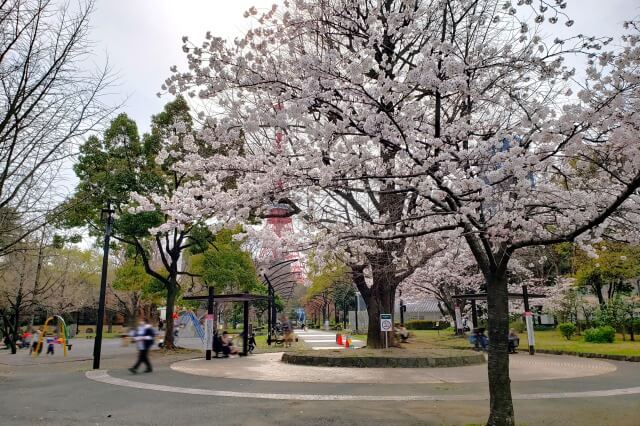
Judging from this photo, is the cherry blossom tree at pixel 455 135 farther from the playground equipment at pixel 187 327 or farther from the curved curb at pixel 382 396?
the playground equipment at pixel 187 327

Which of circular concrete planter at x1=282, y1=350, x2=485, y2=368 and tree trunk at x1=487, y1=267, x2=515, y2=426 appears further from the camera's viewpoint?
circular concrete planter at x1=282, y1=350, x2=485, y2=368

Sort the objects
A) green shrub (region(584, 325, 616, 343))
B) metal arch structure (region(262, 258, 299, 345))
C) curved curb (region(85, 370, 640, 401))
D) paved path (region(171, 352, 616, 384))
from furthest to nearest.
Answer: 1. green shrub (region(584, 325, 616, 343))
2. metal arch structure (region(262, 258, 299, 345))
3. paved path (region(171, 352, 616, 384))
4. curved curb (region(85, 370, 640, 401))

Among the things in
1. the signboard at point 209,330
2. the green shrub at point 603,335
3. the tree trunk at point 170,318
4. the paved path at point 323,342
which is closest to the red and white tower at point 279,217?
the signboard at point 209,330

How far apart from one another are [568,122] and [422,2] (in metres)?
3.80

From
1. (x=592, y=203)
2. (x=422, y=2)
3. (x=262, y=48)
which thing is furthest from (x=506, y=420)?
(x=262, y=48)

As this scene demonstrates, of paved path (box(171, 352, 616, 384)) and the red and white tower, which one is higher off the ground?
the red and white tower

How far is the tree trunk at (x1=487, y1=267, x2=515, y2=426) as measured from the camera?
20.9ft

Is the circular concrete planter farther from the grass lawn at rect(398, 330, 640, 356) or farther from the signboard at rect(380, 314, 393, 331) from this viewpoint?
the grass lawn at rect(398, 330, 640, 356)

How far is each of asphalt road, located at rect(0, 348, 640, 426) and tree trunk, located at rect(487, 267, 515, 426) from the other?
2.36 ft

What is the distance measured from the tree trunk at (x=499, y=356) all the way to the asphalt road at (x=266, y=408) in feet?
2.36

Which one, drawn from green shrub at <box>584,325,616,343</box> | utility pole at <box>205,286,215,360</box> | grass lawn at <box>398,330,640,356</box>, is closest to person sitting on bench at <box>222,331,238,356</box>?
utility pole at <box>205,286,215,360</box>

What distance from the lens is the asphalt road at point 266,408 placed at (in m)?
7.07

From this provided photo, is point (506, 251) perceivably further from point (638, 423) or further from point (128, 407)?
point (128, 407)

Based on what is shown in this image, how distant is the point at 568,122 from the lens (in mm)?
6449
